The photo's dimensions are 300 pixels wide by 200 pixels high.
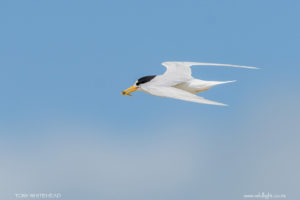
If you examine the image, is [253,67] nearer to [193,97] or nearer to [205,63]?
[205,63]

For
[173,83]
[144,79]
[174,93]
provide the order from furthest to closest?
[144,79] < [173,83] < [174,93]

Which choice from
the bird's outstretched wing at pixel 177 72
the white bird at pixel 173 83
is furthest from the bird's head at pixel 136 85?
the bird's outstretched wing at pixel 177 72

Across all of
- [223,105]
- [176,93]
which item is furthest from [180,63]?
[223,105]

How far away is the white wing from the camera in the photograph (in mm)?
13531

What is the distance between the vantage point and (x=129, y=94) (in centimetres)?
1741

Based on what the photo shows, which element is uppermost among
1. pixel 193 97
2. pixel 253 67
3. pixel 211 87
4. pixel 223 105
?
pixel 253 67

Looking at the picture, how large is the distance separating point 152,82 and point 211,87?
223 cm

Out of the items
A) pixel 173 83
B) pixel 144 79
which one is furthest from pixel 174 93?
pixel 144 79

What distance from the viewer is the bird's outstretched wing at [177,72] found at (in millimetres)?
17523

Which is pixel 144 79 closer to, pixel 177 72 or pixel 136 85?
pixel 136 85

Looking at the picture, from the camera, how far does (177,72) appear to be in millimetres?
18625

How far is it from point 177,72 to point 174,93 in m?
3.61

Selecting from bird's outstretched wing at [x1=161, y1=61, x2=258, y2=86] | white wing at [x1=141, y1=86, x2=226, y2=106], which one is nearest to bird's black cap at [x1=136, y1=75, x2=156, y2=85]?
bird's outstretched wing at [x1=161, y1=61, x2=258, y2=86]

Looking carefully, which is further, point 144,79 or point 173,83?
point 144,79
